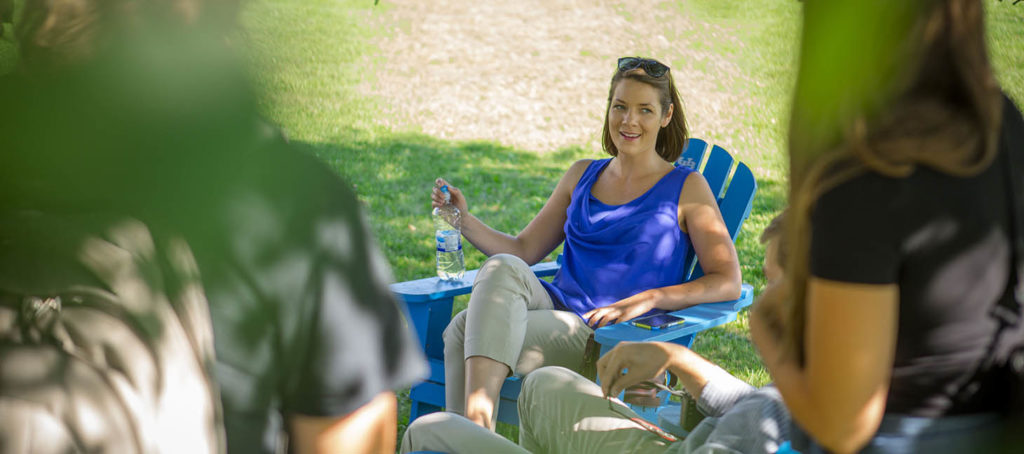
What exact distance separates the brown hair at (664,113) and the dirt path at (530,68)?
5.91 m

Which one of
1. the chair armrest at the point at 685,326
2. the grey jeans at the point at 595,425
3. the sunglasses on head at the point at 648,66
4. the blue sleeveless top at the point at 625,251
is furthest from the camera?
the sunglasses on head at the point at 648,66

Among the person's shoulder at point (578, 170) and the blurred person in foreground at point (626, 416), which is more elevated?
the person's shoulder at point (578, 170)

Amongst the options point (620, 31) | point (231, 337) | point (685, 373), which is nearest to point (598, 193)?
point (685, 373)

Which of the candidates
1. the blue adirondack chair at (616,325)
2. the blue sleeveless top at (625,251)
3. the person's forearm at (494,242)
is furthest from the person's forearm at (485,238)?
the blue sleeveless top at (625,251)

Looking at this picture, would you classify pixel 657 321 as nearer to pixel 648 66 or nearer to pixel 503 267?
pixel 503 267

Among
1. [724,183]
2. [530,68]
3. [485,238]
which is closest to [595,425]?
[485,238]

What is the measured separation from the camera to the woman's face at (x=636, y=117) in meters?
3.22

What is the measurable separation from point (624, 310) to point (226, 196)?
2.33 meters

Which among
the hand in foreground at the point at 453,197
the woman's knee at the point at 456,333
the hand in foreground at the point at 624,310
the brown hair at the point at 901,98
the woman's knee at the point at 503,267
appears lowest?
the woman's knee at the point at 456,333

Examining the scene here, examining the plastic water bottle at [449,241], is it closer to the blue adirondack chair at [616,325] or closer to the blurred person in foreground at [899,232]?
the blue adirondack chair at [616,325]

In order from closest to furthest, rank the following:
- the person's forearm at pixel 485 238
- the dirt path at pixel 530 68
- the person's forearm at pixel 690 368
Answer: the person's forearm at pixel 690 368
the person's forearm at pixel 485 238
the dirt path at pixel 530 68

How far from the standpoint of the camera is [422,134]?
9633 mm

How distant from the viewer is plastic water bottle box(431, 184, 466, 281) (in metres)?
3.26

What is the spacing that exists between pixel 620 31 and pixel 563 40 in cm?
77
